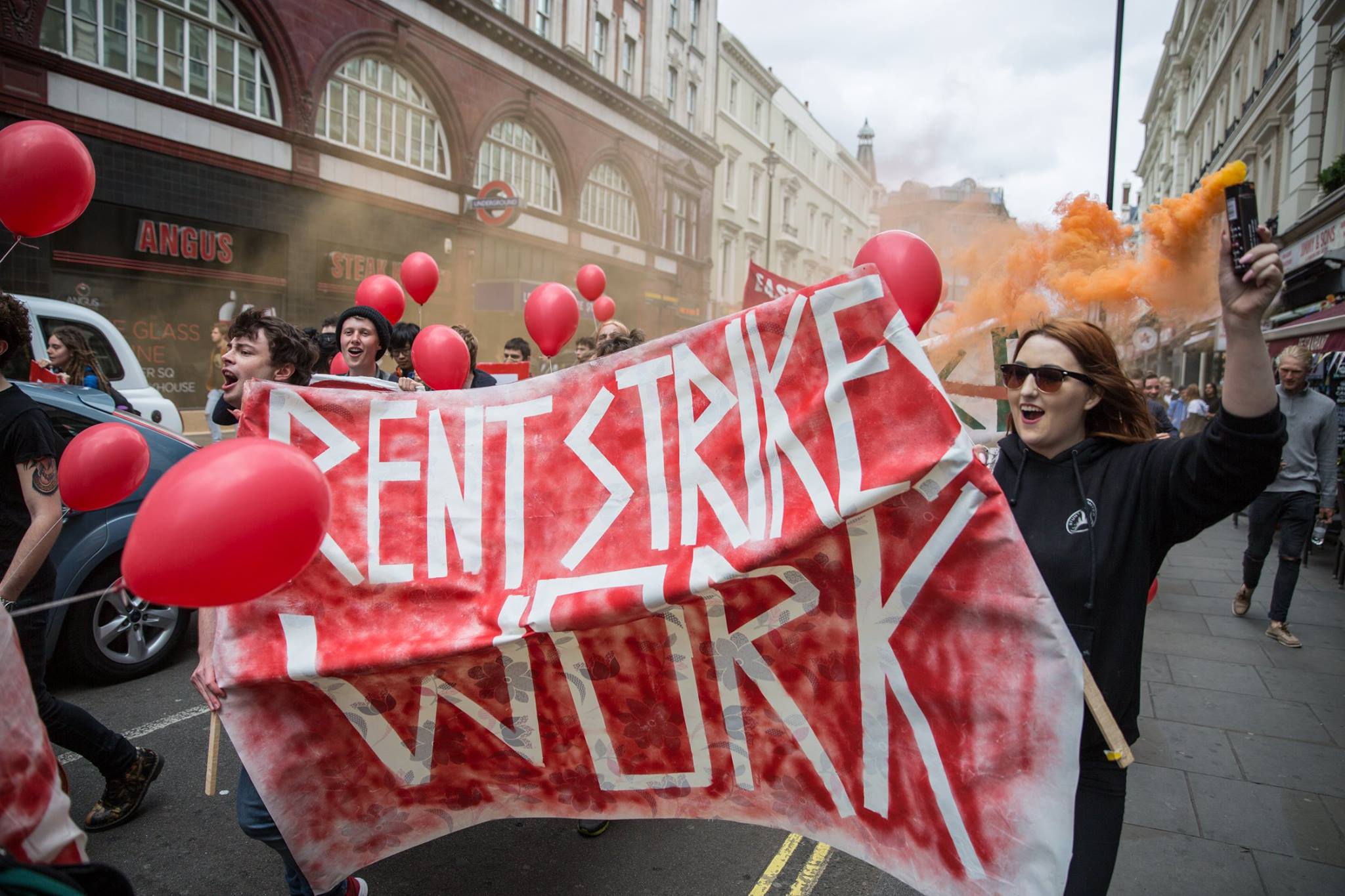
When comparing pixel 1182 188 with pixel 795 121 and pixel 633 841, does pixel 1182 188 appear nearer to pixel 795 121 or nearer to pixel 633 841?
pixel 795 121

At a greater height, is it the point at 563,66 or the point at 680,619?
the point at 563,66

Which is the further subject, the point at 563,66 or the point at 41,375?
the point at 563,66

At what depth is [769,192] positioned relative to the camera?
37500mm

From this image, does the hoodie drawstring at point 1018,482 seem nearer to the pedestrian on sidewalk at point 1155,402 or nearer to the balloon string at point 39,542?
the balloon string at point 39,542

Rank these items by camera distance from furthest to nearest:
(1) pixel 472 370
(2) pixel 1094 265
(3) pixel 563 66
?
(3) pixel 563 66 < (1) pixel 472 370 < (2) pixel 1094 265

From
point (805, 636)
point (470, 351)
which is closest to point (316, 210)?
point (470, 351)

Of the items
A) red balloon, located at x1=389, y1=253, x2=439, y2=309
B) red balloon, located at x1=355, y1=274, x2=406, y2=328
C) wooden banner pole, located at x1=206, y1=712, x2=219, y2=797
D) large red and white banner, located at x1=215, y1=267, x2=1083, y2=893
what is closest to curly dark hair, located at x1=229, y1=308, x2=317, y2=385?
large red and white banner, located at x1=215, y1=267, x2=1083, y2=893

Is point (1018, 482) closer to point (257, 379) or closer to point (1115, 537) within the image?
point (1115, 537)

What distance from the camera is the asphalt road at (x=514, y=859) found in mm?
2980

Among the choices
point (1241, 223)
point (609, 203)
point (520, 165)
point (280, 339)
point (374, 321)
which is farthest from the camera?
point (609, 203)

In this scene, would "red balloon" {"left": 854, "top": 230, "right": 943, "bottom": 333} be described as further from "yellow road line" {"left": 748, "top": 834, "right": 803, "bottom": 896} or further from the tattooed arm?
the tattooed arm

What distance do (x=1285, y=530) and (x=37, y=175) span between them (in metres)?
7.88

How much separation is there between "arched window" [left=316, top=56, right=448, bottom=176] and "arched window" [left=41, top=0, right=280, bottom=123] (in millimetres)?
1490

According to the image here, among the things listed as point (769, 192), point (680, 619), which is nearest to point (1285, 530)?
point (680, 619)
